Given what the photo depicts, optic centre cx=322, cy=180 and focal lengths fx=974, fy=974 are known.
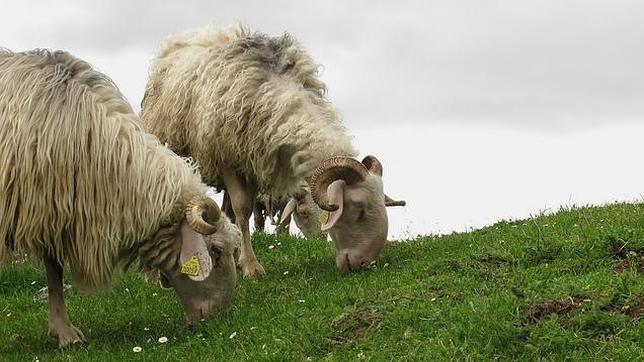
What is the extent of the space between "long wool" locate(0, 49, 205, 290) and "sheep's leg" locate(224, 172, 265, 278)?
2649 millimetres

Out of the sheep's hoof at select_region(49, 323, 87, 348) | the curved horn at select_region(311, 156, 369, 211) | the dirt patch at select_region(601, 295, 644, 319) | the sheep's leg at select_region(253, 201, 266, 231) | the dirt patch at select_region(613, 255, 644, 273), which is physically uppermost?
the curved horn at select_region(311, 156, 369, 211)

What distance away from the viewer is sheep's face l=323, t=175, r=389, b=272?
10750mm

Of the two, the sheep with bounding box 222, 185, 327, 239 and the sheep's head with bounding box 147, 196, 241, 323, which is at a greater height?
the sheep's head with bounding box 147, 196, 241, 323

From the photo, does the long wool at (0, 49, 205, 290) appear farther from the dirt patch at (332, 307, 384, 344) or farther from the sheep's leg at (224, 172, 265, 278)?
the sheep's leg at (224, 172, 265, 278)

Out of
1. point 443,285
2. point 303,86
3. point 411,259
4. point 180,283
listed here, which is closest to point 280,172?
point 303,86

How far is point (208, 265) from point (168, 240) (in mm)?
496

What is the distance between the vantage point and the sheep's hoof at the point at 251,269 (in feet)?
38.7

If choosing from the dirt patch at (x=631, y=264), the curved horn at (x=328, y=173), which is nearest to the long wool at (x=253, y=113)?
the curved horn at (x=328, y=173)

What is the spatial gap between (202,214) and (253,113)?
273 centimetres

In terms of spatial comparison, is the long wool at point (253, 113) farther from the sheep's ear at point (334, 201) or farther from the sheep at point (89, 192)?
the sheep at point (89, 192)

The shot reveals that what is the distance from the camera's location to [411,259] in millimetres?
10727

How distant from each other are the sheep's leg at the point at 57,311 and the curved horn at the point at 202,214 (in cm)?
138

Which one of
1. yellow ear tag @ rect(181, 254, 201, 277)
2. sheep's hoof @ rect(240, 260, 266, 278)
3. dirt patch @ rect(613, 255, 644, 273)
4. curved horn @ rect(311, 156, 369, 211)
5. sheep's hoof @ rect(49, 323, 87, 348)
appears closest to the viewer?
dirt patch @ rect(613, 255, 644, 273)

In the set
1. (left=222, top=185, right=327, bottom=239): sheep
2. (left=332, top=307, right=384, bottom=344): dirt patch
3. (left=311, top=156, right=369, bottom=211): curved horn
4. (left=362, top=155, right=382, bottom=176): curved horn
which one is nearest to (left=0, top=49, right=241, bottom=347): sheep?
(left=311, top=156, right=369, bottom=211): curved horn
